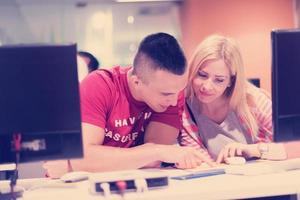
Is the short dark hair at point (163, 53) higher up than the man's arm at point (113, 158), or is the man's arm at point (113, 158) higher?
the short dark hair at point (163, 53)

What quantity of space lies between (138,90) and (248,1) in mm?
3573

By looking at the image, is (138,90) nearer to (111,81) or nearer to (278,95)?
(111,81)

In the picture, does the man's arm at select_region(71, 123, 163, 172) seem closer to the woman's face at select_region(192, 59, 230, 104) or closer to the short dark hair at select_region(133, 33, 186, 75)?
the short dark hair at select_region(133, 33, 186, 75)

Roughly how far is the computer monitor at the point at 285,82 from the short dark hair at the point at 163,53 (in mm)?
395

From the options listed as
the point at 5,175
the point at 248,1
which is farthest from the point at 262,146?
the point at 248,1

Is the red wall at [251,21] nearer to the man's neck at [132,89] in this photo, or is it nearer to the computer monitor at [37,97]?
the man's neck at [132,89]

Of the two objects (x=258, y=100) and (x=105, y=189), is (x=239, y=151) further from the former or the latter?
(x=105, y=189)

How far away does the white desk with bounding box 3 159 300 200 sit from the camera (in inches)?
50.5

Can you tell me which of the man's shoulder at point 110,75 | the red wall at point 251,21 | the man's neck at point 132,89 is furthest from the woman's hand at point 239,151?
the red wall at point 251,21

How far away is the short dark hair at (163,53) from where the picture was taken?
1691 mm

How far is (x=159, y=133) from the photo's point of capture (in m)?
1.87

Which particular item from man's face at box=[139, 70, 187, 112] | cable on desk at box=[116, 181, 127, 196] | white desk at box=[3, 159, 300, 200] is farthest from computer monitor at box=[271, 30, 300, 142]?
cable on desk at box=[116, 181, 127, 196]

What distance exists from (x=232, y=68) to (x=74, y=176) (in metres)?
0.93

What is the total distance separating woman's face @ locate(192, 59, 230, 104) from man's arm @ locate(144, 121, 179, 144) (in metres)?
0.24
